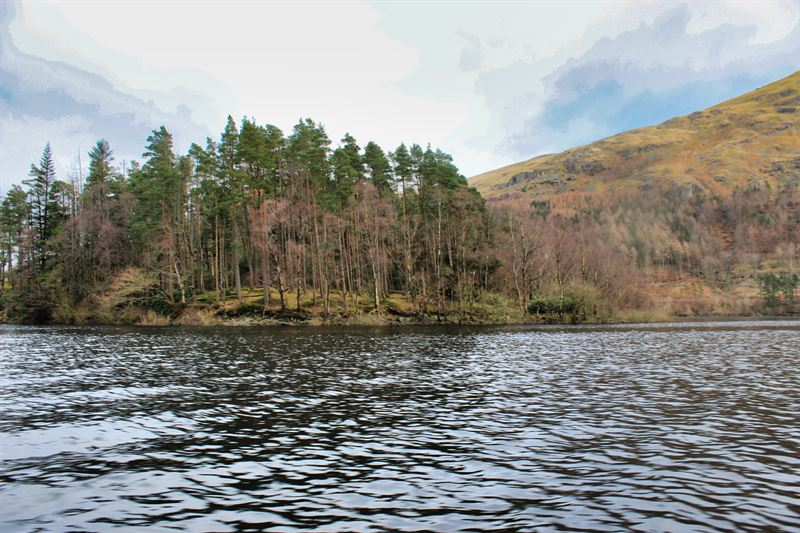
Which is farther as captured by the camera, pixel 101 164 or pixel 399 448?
pixel 101 164

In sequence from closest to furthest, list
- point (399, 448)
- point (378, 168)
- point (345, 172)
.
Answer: point (399, 448) < point (345, 172) < point (378, 168)

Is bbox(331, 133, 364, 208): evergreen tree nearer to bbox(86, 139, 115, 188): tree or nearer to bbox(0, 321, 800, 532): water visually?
bbox(86, 139, 115, 188): tree

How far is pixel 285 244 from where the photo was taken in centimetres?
7112

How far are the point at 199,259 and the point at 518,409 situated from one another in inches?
2952

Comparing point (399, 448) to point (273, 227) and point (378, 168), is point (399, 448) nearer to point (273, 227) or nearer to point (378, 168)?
point (273, 227)

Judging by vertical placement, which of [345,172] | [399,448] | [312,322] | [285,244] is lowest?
[399,448]

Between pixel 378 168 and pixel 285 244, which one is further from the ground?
pixel 378 168

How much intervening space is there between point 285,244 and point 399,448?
61.2 metres

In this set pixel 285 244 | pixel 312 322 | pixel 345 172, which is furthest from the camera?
pixel 345 172

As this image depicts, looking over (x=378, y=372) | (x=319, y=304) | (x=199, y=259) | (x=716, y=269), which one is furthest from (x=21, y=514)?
(x=716, y=269)

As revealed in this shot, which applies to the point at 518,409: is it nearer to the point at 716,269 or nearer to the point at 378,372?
the point at 378,372

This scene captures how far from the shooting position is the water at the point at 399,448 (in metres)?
8.54

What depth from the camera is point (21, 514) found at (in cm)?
860

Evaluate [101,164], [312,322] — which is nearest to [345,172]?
[312,322]
